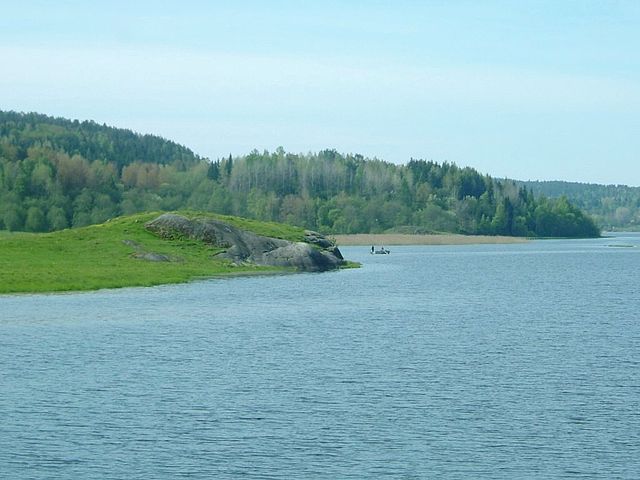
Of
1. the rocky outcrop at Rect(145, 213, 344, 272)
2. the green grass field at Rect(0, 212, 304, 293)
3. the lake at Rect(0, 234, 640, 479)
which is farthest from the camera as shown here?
the rocky outcrop at Rect(145, 213, 344, 272)

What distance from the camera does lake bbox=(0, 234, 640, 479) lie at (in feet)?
112

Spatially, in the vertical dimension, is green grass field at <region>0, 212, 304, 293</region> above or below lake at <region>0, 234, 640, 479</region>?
above

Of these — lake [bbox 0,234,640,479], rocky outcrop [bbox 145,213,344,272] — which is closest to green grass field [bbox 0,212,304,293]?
rocky outcrop [bbox 145,213,344,272]

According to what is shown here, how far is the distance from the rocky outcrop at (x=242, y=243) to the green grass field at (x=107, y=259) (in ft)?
5.69

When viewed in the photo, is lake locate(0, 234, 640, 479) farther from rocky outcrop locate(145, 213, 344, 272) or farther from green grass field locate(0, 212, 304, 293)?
rocky outcrop locate(145, 213, 344, 272)

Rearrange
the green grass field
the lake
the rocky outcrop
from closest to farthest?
the lake → the green grass field → the rocky outcrop

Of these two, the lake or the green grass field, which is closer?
the lake

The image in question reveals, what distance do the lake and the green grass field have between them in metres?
14.8

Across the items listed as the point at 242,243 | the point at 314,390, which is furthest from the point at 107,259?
the point at 314,390

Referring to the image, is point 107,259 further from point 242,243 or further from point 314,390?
point 314,390

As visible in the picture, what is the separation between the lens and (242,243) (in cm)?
13938

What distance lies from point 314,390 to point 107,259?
3179 inches

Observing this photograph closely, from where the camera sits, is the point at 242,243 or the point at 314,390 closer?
the point at 314,390

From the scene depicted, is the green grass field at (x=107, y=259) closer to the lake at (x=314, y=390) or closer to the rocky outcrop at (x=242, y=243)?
the rocky outcrop at (x=242, y=243)
